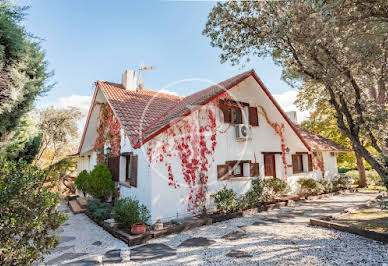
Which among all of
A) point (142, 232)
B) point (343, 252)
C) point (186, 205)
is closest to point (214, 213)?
point (186, 205)

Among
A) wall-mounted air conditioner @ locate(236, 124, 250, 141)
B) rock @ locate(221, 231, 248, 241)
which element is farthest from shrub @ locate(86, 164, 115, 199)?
wall-mounted air conditioner @ locate(236, 124, 250, 141)

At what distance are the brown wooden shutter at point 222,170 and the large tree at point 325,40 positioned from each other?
15.9ft

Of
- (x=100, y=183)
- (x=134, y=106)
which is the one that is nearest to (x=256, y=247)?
(x=100, y=183)

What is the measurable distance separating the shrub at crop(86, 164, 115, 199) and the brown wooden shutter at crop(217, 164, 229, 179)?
5434 millimetres

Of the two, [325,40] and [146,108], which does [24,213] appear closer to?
[146,108]

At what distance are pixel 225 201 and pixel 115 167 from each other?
581 centimetres

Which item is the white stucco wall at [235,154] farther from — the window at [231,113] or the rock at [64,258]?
the rock at [64,258]

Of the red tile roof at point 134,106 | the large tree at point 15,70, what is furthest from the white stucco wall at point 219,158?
the large tree at point 15,70

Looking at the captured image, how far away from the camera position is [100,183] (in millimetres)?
9953

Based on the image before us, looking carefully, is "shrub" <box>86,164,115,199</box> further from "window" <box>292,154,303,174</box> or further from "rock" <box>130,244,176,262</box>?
"window" <box>292,154,303,174</box>

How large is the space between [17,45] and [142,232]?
737cm

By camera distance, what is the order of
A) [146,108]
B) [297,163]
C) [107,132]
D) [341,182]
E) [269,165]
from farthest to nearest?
[341,182]
[297,163]
[269,165]
[107,132]
[146,108]

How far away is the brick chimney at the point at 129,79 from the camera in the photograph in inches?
509

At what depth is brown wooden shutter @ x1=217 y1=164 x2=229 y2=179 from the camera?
9.37m
